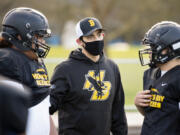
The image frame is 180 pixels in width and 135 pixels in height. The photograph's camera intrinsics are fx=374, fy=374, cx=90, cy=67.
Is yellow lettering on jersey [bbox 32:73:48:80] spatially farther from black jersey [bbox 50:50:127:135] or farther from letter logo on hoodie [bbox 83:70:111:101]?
letter logo on hoodie [bbox 83:70:111:101]

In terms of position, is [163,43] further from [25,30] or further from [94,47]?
[25,30]

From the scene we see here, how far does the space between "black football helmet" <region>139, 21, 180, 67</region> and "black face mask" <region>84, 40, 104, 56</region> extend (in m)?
0.54

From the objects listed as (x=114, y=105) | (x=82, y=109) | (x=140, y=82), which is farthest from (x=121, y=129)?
(x=140, y=82)

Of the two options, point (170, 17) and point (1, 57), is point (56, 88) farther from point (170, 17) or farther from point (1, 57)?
point (170, 17)

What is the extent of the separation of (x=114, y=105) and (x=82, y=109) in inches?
18.9

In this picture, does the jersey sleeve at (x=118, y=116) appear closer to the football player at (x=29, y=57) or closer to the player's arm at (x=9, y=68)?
the football player at (x=29, y=57)

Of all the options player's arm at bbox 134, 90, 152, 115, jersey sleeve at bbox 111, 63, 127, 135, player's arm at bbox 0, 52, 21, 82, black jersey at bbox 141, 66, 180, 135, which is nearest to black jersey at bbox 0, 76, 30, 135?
player's arm at bbox 0, 52, 21, 82

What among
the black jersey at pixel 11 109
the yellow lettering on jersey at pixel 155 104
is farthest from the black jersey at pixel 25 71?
the black jersey at pixel 11 109

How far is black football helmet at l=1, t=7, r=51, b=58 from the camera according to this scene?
3.35m

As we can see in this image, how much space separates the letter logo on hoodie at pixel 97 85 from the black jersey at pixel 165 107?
55 centimetres

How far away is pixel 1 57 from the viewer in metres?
3.06

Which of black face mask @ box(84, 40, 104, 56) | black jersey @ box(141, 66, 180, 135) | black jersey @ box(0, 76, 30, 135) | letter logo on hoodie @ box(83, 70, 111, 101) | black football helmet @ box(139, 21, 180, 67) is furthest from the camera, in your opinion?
black face mask @ box(84, 40, 104, 56)

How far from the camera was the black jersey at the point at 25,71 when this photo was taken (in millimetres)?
3029

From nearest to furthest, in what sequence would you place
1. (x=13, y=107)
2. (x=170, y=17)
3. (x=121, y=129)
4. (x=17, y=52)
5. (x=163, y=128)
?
(x=13, y=107), (x=17, y=52), (x=163, y=128), (x=121, y=129), (x=170, y=17)
